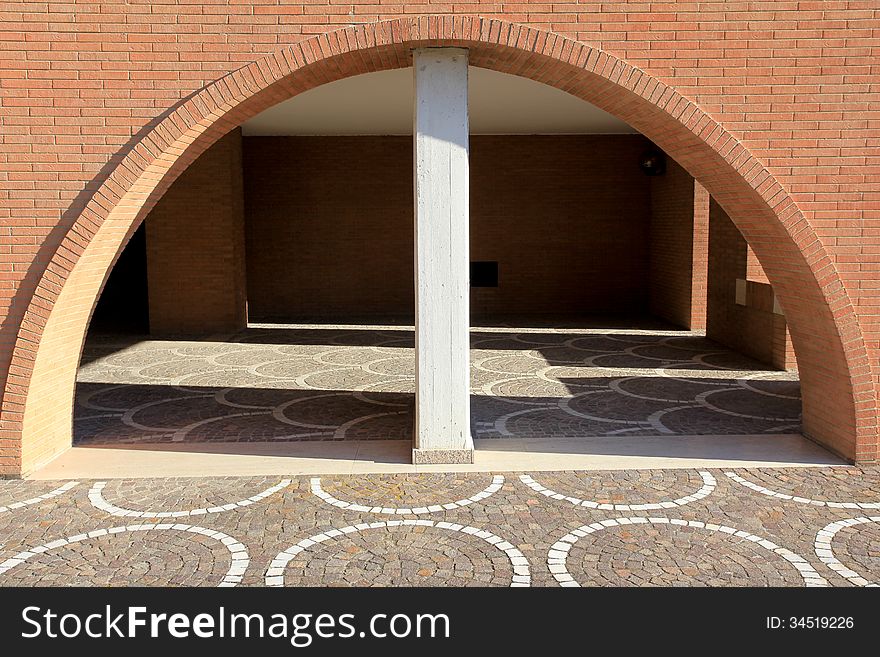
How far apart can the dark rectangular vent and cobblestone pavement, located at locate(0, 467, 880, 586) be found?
1170 cm

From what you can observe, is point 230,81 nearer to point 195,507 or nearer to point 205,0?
point 205,0

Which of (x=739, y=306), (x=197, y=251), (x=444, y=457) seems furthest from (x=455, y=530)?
(x=197, y=251)

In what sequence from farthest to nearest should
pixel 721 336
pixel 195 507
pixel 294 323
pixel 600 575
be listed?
pixel 294 323 < pixel 721 336 < pixel 195 507 < pixel 600 575

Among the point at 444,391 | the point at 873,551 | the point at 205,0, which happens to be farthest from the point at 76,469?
the point at 873,551

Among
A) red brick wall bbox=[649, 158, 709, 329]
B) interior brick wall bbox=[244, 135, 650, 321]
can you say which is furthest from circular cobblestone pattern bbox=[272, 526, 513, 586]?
interior brick wall bbox=[244, 135, 650, 321]

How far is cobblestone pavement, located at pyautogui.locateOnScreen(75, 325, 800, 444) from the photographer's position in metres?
8.64

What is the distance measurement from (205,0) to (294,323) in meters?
11.0

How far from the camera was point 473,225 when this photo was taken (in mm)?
18328

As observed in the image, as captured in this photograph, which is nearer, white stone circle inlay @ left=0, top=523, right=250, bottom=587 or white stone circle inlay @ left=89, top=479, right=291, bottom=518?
white stone circle inlay @ left=0, top=523, right=250, bottom=587

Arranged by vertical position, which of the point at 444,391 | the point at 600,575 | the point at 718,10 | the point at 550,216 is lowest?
the point at 600,575

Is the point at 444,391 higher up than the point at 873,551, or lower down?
higher up

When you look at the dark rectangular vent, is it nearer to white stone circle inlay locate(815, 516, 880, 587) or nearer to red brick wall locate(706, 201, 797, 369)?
red brick wall locate(706, 201, 797, 369)

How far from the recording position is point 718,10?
7051 millimetres

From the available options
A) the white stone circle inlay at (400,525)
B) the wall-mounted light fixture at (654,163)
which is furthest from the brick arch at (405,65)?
the wall-mounted light fixture at (654,163)
